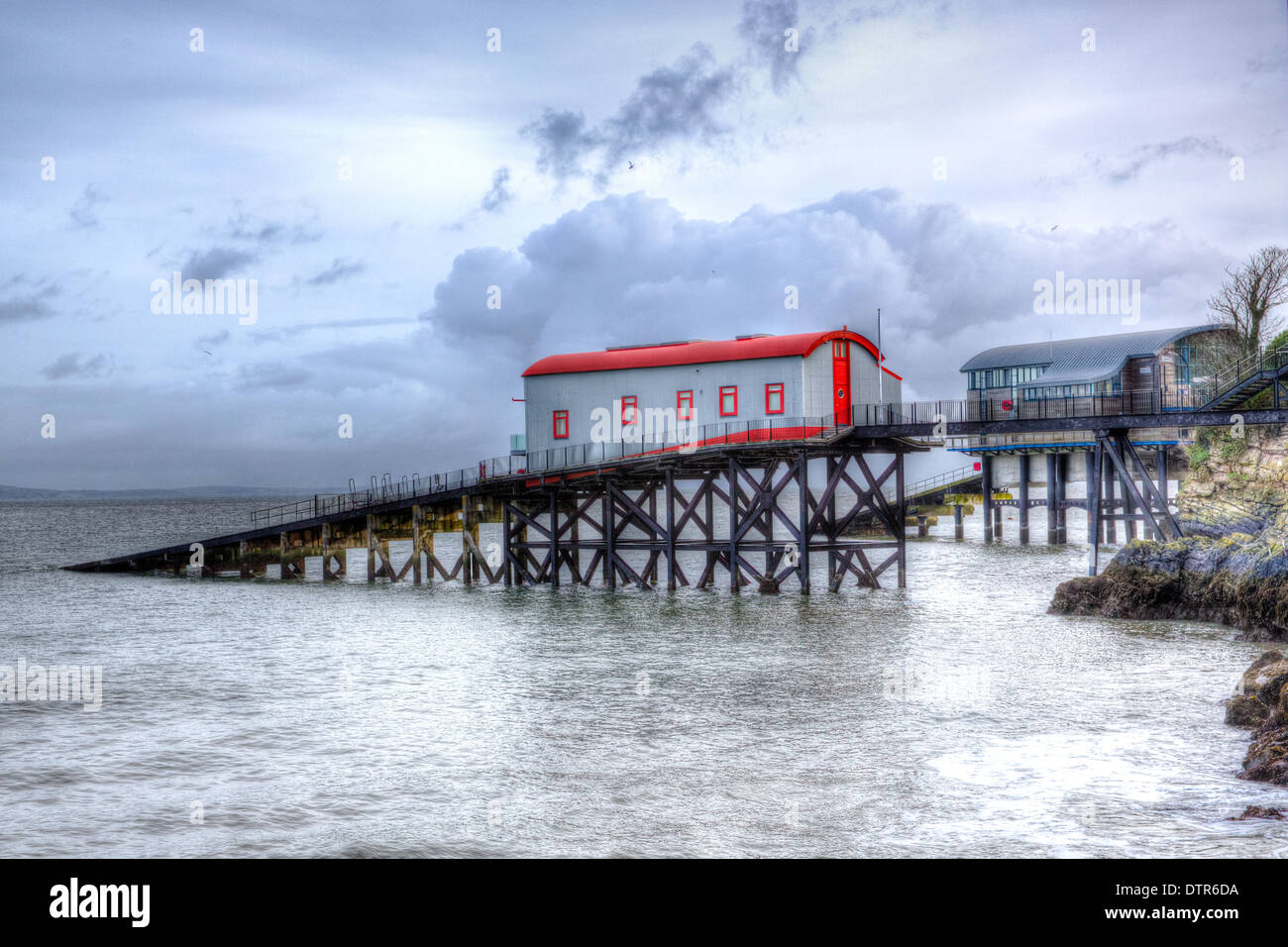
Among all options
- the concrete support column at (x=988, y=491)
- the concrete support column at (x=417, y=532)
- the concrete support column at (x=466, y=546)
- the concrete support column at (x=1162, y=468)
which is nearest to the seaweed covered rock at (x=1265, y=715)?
the concrete support column at (x=466, y=546)

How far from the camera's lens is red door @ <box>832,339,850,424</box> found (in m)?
34.8


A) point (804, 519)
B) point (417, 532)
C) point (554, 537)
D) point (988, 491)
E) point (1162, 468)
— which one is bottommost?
point (554, 537)

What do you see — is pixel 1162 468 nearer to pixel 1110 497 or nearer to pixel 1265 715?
pixel 1110 497

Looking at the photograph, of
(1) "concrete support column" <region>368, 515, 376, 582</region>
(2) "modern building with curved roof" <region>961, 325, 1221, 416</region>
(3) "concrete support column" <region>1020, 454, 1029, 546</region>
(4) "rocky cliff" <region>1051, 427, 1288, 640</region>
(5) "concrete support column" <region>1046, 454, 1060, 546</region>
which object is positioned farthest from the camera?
(3) "concrete support column" <region>1020, 454, 1029, 546</region>

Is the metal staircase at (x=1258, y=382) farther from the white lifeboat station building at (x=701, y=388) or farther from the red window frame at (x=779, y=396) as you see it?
the red window frame at (x=779, y=396)

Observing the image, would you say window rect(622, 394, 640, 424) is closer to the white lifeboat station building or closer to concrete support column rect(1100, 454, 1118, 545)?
the white lifeboat station building

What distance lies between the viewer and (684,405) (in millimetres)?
35875

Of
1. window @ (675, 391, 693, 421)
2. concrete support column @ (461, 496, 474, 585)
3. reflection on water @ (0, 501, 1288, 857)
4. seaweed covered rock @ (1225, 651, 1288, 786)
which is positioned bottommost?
reflection on water @ (0, 501, 1288, 857)

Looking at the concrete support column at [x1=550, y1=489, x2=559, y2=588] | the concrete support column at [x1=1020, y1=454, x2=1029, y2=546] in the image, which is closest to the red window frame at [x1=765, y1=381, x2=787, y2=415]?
the concrete support column at [x1=550, y1=489, x2=559, y2=588]

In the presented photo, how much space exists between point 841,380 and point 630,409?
712cm

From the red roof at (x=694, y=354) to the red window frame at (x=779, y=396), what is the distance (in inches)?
35.4

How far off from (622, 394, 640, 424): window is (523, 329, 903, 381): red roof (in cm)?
107

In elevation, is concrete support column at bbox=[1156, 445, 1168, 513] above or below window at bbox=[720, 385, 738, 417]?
below

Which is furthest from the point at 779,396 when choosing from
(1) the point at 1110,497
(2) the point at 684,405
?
(1) the point at 1110,497
